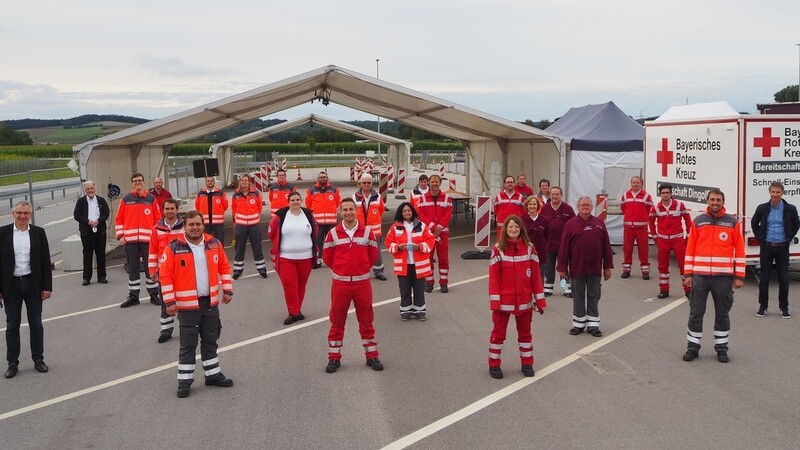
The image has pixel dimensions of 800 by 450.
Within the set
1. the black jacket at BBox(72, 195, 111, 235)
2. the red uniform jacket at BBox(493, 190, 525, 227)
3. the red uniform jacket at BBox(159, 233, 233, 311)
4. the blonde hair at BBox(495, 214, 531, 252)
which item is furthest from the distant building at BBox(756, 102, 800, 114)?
the black jacket at BBox(72, 195, 111, 235)

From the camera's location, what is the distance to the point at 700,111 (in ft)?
51.2

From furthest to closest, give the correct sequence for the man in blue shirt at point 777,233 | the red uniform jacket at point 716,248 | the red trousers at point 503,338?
the man in blue shirt at point 777,233, the red uniform jacket at point 716,248, the red trousers at point 503,338

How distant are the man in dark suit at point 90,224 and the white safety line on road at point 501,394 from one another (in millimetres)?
8875

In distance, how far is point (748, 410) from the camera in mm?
6570

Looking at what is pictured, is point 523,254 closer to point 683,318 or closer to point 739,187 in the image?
point 683,318

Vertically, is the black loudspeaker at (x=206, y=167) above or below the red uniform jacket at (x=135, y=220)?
above

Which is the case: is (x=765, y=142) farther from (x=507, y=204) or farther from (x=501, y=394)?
(x=501, y=394)

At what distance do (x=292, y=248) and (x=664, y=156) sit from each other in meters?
8.01

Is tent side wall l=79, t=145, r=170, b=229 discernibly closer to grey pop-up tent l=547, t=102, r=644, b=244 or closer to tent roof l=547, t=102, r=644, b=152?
grey pop-up tent l=547, t=102, r=644, b=244

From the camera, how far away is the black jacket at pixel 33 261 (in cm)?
802

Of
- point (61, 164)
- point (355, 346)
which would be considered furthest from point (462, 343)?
point (61, 164)

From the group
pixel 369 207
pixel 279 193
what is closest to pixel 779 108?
pixel 369 207

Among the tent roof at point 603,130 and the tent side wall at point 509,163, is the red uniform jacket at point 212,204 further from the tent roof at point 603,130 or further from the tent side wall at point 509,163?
the tent roof at point 603,130

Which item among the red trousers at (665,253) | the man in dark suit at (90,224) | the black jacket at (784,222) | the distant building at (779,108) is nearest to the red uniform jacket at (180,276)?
the man in dark suit at (90,224)
